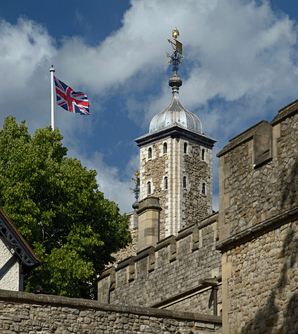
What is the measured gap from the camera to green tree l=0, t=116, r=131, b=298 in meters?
19.5

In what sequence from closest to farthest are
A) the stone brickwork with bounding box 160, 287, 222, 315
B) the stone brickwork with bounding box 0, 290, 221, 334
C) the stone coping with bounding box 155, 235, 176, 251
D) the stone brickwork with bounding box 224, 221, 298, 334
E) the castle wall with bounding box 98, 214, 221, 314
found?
the stone brickwork with bounding box 224, 221, 298, 334 < the stone brickwork with bounding box 0, 290, 221, 334 < the stone brickwork with bounding box 160, 287, 222, 315 < the castle wall with bounding box 98, 214, 221, 314 < the stone coping with bounding box 155, 235, 176, 251

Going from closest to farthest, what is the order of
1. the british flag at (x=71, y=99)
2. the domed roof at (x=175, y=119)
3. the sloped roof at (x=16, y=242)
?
the sloped roof at (x=16, y=242)
the british flag at (x=71, y=99)
the domed roof at (x=175, y=119)

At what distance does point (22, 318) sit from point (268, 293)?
375cm

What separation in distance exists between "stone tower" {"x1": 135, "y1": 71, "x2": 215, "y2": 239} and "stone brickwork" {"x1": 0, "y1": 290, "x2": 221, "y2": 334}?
3723 centimetres

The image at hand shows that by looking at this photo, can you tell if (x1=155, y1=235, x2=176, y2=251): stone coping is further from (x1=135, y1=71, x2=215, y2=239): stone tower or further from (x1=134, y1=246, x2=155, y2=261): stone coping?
(x1=135, y1=71, x2=215, y2=239): stone tower

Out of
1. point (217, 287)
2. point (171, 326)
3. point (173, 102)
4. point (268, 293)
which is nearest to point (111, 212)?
point (217, 287)

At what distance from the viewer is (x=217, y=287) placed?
48.4ft

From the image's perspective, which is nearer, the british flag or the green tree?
the green tree

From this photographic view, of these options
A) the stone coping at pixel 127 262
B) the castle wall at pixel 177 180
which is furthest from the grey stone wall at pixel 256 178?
the castle wall at pixel 177 180

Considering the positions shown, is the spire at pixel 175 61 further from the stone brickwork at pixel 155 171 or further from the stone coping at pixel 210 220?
the stone coping at pixel 210 220

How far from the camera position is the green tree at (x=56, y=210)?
1950cm

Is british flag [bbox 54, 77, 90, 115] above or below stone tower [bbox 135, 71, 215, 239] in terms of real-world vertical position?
below

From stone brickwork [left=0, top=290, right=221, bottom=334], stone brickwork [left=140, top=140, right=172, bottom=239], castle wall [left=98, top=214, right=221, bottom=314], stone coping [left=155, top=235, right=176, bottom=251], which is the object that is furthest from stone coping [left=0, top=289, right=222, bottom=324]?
stone brickwork [left=140, top=140, right=172, bottom=239]

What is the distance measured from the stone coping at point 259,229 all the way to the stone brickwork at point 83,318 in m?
1.90
